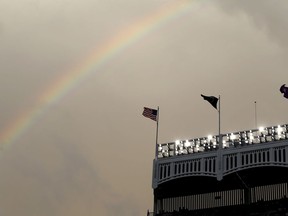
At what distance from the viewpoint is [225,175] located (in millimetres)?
94000

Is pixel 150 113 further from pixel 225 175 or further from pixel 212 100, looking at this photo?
pixel 225 175

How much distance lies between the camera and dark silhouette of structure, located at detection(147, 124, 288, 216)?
91312 millimetres

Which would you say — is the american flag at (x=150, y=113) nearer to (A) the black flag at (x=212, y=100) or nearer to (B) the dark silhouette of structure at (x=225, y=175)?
(B) the dark silhouette of structure at (x=225, y=175)

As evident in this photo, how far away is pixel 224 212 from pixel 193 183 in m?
6.38

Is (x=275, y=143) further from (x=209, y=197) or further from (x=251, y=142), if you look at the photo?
(x=209, y=197)

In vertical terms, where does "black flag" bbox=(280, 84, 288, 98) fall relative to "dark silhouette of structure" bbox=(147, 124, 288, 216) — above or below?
above

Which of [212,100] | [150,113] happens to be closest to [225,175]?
[212,100]

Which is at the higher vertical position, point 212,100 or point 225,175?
point 212,100

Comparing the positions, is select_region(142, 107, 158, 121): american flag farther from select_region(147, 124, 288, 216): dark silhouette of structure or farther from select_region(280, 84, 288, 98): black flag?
select_region(280, 84, 288, 98): black flag

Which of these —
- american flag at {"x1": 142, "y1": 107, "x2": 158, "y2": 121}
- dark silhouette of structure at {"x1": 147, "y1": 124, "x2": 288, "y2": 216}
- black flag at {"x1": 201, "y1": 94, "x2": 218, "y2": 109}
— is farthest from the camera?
american flag at {"x1": 142, "y1": 107, "x2": 158, "y2": 121}

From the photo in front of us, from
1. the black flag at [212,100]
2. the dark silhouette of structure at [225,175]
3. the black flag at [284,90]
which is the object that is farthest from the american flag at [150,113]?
the black flag at [284,90]

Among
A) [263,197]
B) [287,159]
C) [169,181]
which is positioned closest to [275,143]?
[287,159]

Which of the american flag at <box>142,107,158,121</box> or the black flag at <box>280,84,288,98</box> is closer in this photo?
the black flag at <box>280,84,288,98</box>

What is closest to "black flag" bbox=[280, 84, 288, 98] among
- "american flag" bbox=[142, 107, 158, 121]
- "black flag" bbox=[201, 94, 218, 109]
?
"black flag" bbox=[201, 94, 218, 109]
